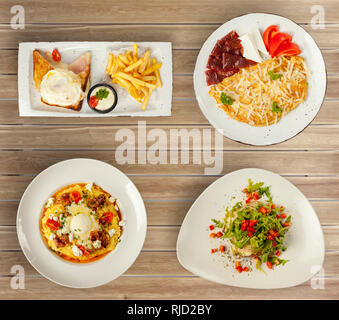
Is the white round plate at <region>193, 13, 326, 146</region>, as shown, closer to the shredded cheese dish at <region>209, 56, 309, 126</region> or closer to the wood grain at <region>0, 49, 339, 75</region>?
the shredded cheese dish at <region>209, 56, 309, 126</region>

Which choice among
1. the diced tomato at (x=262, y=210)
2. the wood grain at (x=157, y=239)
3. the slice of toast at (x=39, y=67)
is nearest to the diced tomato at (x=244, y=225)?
the diced tomato at (x=262, y=210)

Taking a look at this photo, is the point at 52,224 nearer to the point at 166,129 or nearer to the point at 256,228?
the point at 166,129

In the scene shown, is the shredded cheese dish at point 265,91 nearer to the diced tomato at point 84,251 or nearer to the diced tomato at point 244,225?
the diced tomato at point 244,225

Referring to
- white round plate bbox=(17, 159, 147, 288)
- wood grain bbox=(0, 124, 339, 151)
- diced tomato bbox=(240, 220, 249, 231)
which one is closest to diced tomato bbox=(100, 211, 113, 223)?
white round plate bbox=(17, 159, 147, 288)

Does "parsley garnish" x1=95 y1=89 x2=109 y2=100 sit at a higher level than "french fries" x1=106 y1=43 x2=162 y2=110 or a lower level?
lower

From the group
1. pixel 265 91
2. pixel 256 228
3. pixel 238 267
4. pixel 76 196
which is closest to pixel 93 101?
pixel 76 196
